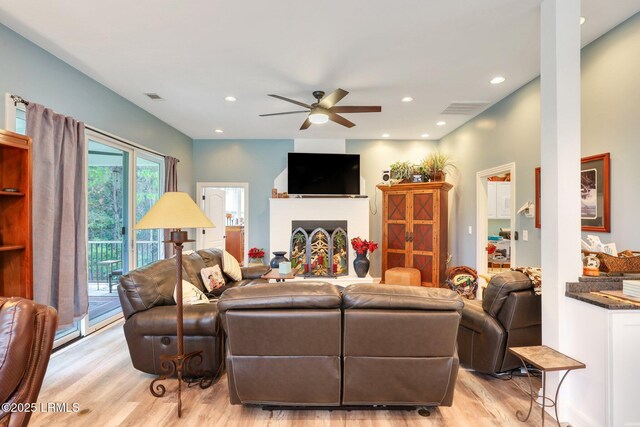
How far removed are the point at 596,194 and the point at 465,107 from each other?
2232 mm

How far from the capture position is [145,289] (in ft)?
8.27

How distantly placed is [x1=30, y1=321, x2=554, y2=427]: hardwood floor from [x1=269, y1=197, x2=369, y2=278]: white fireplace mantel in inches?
137

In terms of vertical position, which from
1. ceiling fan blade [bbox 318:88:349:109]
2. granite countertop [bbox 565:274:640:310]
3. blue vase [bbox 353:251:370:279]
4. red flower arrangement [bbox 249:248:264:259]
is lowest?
blue vase [bbox 353:251:370:279]

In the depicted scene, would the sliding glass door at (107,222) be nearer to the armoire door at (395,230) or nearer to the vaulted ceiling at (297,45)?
the vaulted ceiling at (297,45)

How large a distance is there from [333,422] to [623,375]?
1740 millimetres

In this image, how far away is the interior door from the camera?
6395 mm

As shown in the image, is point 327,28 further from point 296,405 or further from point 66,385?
point 66,385

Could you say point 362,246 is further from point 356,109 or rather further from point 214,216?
point 214,216

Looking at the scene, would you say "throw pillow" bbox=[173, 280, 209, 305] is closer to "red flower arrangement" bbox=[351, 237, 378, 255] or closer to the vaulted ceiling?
the vaulted ceiling

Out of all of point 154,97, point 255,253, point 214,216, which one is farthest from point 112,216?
point 255,253

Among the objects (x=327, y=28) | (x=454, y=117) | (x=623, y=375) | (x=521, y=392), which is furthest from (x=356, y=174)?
(x=623, y=375)

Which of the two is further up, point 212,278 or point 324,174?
point 324,174

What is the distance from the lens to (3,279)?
91.0 inches

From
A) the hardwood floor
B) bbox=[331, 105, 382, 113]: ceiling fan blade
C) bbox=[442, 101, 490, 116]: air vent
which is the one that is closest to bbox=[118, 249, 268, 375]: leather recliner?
the hardwood floor
